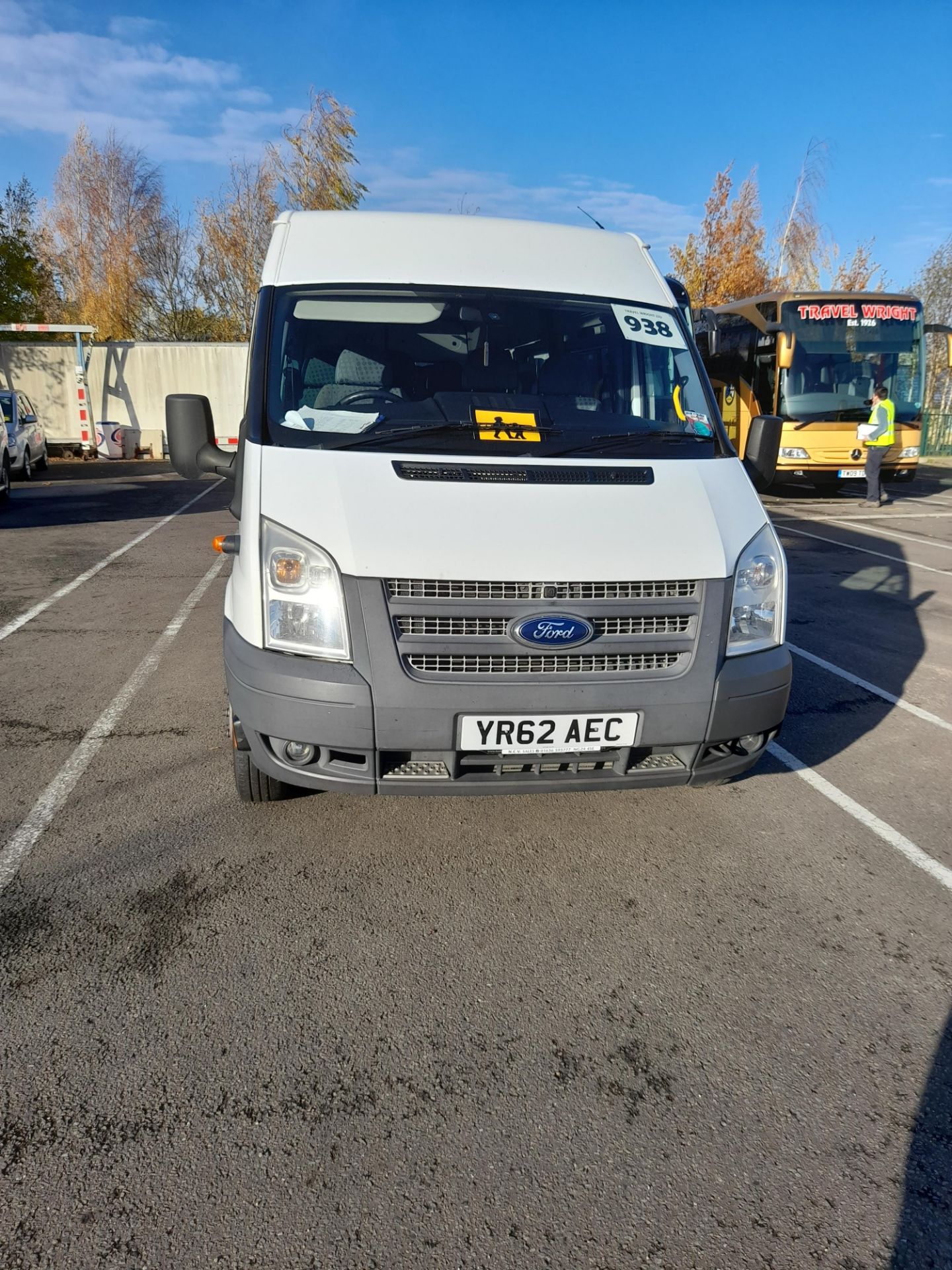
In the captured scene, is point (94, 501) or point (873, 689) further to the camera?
point (94, 501)

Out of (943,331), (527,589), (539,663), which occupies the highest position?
(943,331)

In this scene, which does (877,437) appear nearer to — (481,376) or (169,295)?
(481,376)

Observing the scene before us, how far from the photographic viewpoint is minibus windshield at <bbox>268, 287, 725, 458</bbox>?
3.49 m

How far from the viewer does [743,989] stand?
2740 mm

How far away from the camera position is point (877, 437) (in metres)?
14.8

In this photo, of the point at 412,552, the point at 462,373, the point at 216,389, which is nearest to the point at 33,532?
the point at 462,373

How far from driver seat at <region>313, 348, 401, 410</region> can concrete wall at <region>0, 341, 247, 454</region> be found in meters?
20.3

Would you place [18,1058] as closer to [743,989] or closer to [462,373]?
[743,989]

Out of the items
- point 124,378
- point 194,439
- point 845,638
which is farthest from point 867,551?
point 124,378

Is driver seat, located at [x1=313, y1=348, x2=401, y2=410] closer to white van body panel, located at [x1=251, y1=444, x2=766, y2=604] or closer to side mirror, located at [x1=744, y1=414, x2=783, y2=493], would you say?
white van body panel, located at [x1=251, y1=444, x2=766, y2=604]

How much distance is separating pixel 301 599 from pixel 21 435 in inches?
649

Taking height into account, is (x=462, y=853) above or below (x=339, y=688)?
below

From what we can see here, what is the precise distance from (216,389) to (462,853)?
72.9 feet

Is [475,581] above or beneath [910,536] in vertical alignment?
above
